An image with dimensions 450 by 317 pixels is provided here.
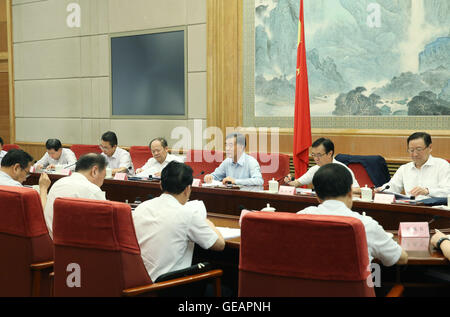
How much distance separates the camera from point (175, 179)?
2.43 metres

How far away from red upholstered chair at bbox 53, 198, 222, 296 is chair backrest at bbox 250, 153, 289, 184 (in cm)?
274

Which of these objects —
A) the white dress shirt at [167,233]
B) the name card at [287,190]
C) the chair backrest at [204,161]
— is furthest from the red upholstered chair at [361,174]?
the white dress shirt at [167,233]

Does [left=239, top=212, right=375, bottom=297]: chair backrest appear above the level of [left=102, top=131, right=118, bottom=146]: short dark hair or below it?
below

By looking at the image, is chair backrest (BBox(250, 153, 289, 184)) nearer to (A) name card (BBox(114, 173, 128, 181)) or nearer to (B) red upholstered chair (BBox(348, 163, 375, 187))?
(B) red upholstered chair (BBox(348, 163, 375, 187))

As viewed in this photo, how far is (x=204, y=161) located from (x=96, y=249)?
11.4 ft

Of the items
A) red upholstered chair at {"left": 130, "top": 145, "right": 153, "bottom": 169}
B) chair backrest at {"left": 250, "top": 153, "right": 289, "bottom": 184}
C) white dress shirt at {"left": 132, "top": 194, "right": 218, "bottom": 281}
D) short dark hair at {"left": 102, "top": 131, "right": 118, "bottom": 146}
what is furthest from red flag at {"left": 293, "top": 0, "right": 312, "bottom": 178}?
white dress shirt at {"left": 132, "top": 194, "right": 218, "bottom": 281}

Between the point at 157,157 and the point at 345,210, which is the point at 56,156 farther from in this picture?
the point at 345,210

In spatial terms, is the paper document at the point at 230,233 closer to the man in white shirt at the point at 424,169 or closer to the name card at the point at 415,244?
the name card at the point at 415,244

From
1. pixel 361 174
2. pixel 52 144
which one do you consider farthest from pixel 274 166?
pixel 52 144

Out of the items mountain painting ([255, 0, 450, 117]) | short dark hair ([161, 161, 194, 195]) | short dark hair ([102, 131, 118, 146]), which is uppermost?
mountain painting ([255, 0, 450, 117])

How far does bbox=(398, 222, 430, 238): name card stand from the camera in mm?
2582

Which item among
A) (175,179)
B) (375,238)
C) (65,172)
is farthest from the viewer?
(65,172)

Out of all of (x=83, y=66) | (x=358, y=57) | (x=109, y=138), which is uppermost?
(x=83, y=66)

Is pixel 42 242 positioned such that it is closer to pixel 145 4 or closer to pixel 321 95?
pixel 321 95
